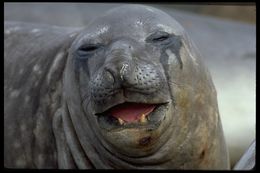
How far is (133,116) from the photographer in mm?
3145

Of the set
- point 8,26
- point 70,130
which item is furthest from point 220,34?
point 70,130

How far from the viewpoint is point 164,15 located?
3.48 metres

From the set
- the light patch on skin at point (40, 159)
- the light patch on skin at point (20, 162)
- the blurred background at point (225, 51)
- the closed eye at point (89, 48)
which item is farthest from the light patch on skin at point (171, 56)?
the blurred background at point (225, 51)

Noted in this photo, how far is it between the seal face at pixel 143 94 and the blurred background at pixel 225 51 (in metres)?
1.95

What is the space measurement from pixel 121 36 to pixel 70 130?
586mm

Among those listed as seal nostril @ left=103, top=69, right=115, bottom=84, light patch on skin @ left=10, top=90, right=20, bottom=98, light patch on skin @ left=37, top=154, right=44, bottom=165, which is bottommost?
light patch on skin @ left=37, top=154, right=44, bottom=165

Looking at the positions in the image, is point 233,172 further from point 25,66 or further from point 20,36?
point 20,36

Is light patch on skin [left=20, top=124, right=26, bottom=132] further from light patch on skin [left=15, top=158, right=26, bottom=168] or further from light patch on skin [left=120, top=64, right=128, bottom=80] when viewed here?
light patch on skin [left=120, top=64, right=128, bottom=80]

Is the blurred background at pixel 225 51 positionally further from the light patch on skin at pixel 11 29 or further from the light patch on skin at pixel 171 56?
the light patch on skin at pixel 171 56

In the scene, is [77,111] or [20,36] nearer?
[77,111]

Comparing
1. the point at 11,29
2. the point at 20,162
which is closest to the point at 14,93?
the point at 20,162

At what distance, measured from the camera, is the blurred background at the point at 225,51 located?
18.8 feet

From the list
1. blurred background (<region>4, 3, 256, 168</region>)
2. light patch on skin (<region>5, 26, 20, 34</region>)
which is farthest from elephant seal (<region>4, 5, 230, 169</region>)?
blurred background (<region>4, 3, 256, 168</region>)

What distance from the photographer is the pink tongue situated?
314 centimetres
